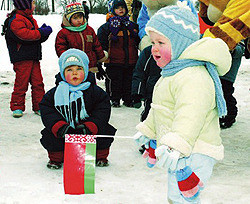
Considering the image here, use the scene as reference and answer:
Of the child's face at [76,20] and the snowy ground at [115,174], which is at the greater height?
the child's face at [76,20]

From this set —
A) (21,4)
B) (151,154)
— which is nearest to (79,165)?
(151,154)

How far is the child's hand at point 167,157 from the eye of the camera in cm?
186

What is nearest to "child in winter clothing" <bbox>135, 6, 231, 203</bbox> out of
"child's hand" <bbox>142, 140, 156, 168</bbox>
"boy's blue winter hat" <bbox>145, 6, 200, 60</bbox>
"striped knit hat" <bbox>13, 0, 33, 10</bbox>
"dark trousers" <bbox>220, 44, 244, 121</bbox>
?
"boy's blue winter hat" <bbox>145, 6, 200, 60</bbox>

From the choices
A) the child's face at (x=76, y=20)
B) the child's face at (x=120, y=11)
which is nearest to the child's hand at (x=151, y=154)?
the child's face at (x=76, y=20)

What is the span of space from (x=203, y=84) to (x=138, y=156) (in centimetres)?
213

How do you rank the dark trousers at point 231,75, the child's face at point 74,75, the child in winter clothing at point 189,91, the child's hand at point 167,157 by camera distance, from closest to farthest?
the child's hand at point 167,157
the child in winter clothing at point 189,91
the child's face at point 74,75
the dark trousers at point 231,75

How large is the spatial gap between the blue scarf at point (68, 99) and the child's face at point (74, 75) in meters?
0.04

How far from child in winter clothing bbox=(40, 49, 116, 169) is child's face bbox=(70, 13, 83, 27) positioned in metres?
1.87

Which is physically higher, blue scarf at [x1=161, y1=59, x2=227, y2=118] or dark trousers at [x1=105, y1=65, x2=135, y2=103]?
blue scarf at [x1=161, y1=59, x2=227, y2=118]

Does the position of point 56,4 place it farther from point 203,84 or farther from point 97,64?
point 203,84

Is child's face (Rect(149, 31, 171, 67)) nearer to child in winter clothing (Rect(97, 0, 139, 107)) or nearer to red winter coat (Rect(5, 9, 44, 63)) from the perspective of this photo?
red winter coat (Rect(5, 9, 44, 63))

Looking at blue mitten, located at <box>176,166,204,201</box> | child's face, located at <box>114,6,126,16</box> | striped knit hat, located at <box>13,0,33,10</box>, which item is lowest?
blue mitten, located at <box>176,166,204,201</box>

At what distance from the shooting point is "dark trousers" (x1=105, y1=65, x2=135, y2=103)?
604 centimetres

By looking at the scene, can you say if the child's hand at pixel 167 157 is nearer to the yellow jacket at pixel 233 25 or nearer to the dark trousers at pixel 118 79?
the yellow jacket at pixel 233 25
